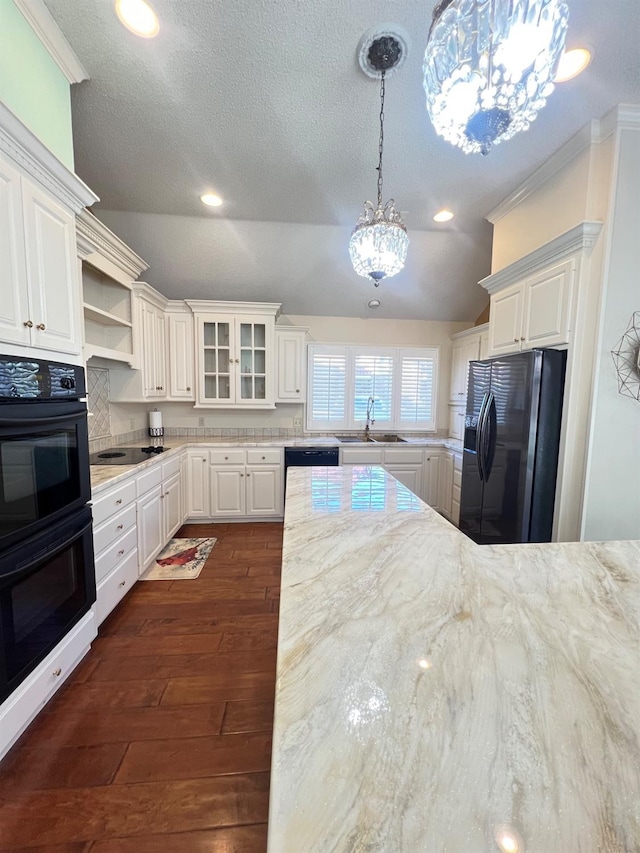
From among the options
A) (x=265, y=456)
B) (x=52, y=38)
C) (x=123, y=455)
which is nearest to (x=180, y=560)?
(x=123, y=455)

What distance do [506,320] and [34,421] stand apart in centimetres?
308

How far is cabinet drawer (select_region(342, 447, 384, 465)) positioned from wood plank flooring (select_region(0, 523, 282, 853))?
76.1 inches

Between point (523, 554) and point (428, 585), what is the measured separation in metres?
0.42

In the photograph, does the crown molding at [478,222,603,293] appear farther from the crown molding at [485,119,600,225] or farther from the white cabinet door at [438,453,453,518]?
the white cabinet door at [438,453,453,518]

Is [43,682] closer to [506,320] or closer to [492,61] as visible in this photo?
[492,61]

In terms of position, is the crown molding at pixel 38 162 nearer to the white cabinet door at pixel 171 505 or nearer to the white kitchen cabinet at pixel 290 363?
the white cabinet door at pixel 171 505

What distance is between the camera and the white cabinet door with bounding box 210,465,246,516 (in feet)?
12.2

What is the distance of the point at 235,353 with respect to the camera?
152 inches

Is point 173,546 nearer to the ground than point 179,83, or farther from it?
nearer to the ground

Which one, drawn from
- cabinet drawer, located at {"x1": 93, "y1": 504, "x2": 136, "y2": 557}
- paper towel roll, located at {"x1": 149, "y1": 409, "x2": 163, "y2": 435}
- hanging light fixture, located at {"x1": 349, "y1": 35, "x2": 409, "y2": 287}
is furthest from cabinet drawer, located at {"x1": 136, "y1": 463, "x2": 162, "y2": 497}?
hanging light fixture, located at {"x1": 349, "y1": 35, "x2": 409, "y2": 287}

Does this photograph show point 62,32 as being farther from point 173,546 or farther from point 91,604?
point 173,546

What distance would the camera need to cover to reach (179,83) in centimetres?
181

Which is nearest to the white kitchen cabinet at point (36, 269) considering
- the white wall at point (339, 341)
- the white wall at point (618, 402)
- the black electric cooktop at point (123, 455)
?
the black electric cooktop at point (123, 455)

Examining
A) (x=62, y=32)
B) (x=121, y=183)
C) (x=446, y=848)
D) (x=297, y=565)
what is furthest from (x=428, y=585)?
(x=121, y=183)
